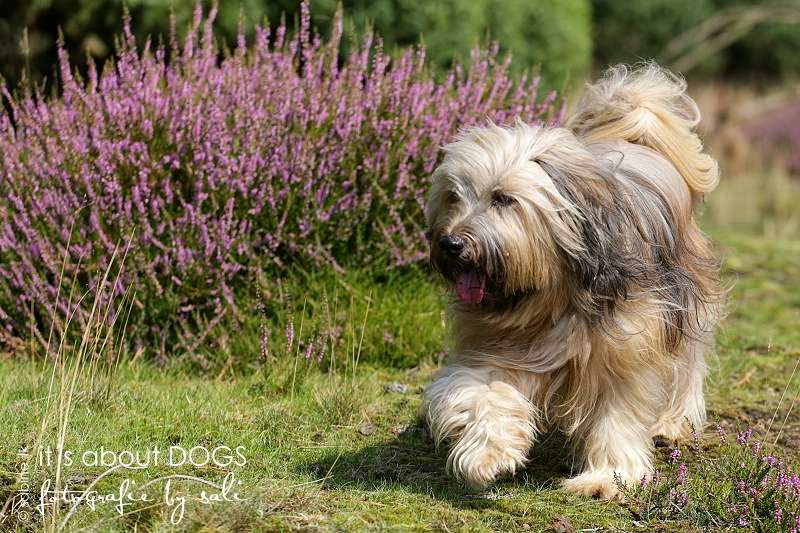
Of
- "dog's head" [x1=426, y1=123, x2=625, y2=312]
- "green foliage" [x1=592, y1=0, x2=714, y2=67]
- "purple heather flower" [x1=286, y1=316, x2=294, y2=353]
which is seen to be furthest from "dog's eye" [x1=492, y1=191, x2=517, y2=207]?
"green foliage" [x1=592, y1=0, x2=714, y2=67]

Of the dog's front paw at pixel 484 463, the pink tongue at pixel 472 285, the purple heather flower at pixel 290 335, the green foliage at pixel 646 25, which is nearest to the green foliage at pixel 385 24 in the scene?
the purple heather flower at pixel 290 335

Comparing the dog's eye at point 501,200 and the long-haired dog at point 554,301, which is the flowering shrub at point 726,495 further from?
the dog's eye at point 501,200

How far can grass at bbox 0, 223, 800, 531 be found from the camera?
12.5ft

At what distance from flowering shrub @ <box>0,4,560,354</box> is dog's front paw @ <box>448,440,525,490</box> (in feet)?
6.85

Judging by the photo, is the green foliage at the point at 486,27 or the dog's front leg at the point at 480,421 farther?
the green foliage at the point at 486,27

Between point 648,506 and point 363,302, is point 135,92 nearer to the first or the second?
point 363,302

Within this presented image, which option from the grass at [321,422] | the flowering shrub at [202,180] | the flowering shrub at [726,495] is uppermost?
the flowering shrub at [202,180]

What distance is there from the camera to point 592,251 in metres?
4.03

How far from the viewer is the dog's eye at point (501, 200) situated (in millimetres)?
4008

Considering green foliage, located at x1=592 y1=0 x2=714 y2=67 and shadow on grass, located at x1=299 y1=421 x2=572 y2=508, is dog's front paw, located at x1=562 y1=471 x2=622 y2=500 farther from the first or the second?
green foliage, located at x1=592 y1=0 x2=714 y2=67

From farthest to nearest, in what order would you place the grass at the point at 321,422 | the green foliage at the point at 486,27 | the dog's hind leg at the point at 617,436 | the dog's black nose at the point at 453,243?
the green foliage at the point at 486,27 → the dog's hind leg at the point at 617,436 → the dog's black nose at the point at 453,243 → the grass at the point at 321,422

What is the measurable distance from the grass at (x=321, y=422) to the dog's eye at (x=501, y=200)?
109 centimetres

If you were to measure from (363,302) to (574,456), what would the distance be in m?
1.83

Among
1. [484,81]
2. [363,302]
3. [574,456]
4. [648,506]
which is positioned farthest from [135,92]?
[648,506]
